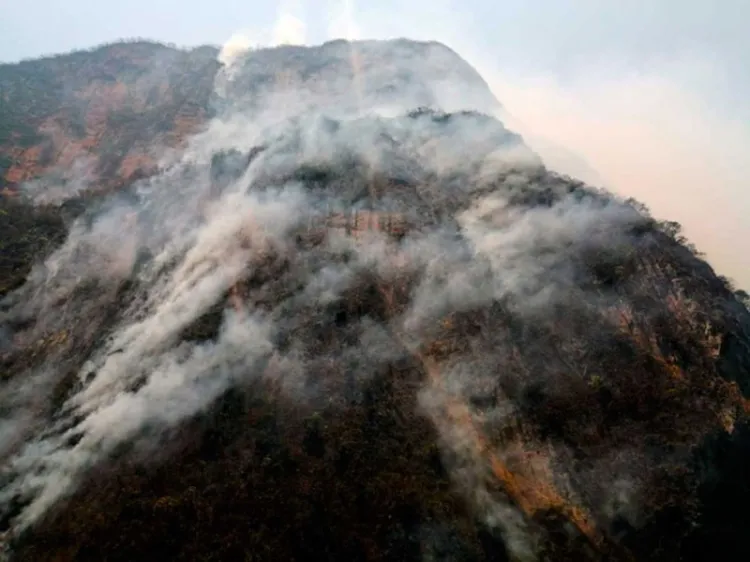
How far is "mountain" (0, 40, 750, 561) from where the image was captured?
113ft

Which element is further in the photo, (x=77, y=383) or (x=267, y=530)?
(x=77, y=383)

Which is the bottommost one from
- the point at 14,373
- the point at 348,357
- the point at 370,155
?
the point at 14,373

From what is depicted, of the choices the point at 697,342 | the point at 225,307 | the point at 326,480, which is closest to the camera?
the point at 326,480

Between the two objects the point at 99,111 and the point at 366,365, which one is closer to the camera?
the point at 366,365

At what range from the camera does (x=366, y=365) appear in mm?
42875

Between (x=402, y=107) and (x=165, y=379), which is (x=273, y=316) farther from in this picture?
(x=402, y=107)

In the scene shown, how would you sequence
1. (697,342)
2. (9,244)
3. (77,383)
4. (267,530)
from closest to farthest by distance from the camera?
(267,530)
(697,342)
(77,383)
(9,244)

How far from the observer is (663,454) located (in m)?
36.3

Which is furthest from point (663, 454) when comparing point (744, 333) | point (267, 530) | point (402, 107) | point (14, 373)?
point (402, 107)

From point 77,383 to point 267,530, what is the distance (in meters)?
19.5

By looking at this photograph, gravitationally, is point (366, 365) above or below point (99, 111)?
below

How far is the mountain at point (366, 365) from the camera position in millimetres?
34344

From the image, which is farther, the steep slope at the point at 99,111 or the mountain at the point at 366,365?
the steep slope at the point at 99,111

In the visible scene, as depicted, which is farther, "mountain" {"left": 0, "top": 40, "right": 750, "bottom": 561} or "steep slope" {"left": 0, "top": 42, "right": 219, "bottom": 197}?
"steep slope" {"left": 0, "top": 42, "right": 219, "bottom": 197}
